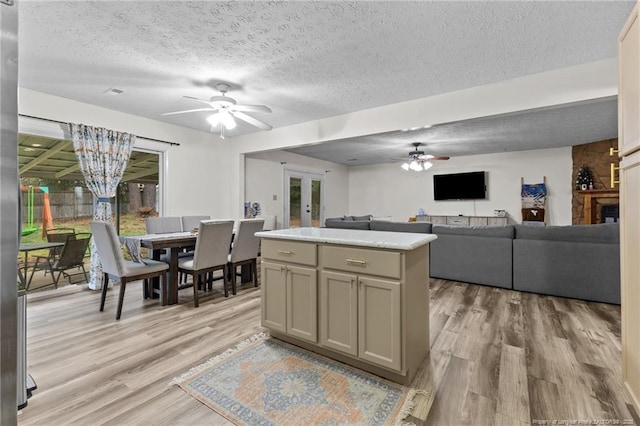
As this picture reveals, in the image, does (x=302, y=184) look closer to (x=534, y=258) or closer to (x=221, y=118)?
(x=221, y=118)

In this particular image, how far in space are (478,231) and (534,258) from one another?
682 millimetres

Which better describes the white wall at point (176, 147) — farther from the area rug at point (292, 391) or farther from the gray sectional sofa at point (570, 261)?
the gray sectional sofa at point (570, 261)

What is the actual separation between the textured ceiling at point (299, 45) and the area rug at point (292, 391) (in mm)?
2492

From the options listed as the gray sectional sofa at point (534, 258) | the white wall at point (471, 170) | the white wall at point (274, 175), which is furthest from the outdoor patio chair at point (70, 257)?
the white wall at point (471, 170)

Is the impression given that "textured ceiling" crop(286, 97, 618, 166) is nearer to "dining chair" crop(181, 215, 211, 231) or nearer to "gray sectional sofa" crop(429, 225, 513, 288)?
"gray sectional sofa" crop(429, 225, 513, 288)

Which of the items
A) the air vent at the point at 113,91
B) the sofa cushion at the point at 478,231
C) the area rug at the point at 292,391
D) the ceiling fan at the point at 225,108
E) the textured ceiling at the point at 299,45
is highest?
the air vent at the point at 113,91

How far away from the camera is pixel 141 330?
8.60 feet

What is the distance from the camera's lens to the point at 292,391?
1.77 metres

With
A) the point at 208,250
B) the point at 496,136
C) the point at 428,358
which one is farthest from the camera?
the point at 496,136

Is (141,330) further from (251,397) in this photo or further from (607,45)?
(607,45)

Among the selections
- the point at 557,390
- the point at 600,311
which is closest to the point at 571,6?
the point at 557,390

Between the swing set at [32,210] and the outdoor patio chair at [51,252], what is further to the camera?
the outdoor patio chair at [51,252]

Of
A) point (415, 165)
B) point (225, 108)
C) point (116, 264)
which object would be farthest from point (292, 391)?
point (415, 165)

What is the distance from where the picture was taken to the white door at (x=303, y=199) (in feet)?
23.7
